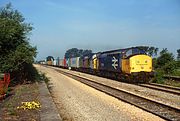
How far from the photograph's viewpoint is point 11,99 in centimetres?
1378

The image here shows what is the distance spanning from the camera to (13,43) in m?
20.3

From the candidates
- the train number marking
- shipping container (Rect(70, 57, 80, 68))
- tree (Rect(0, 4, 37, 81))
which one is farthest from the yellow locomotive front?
shipping container (Rect(70, 57, 80, 68))

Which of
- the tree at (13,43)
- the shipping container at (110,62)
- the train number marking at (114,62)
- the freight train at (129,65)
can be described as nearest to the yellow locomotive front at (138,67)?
the freight train at (129,65)

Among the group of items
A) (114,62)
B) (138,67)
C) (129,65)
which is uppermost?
(114,62)

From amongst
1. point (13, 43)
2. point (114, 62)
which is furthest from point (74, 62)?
point (13, 43)

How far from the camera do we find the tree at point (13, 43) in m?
19.1

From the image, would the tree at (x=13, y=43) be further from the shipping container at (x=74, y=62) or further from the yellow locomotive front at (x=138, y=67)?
the shipping container at (x=74, y=62)

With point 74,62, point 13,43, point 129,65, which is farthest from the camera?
point 74,62

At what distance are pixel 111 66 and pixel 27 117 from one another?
70.4 feet

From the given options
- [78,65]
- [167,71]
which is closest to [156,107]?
[167,71]

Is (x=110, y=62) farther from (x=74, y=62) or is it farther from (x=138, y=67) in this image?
(x=74, y=62)

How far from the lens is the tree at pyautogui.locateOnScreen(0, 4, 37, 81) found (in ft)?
62.5

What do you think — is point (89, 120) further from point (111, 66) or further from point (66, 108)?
point (111, 66)

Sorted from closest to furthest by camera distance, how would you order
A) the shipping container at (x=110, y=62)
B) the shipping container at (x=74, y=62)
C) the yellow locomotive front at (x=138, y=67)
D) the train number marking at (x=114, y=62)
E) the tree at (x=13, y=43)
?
the tree at (x=13, y=43) → the yellow locomotive front at (x=138, y=67) → the shipping container at (x=110, y=62) → the train number marking at (x=114, y=62) → the shipping container at (x=74, y=62)
